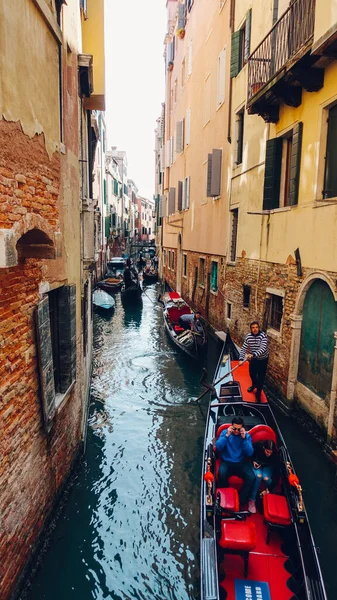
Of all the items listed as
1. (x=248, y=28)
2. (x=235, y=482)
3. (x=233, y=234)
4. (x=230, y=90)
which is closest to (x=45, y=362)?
(x=235, y=482)

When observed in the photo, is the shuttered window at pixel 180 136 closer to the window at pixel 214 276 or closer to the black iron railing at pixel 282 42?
the window at pixel 214 276

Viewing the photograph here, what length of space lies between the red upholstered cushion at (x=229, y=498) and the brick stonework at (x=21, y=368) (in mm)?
1840

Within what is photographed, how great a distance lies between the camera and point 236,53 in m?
10.4

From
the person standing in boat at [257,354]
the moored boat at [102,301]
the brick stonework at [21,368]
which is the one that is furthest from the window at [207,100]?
the brick stonework at [21,368]

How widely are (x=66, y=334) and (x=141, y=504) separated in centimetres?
249

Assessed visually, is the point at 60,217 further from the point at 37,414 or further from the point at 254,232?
the point at 254,232

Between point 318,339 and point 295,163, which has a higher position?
point 295,163

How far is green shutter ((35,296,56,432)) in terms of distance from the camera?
384cm

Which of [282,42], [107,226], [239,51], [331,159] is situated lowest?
[107,226]

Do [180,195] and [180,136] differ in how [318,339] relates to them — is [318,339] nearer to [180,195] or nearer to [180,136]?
[180,195]

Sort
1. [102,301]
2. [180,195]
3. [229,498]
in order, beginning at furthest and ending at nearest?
[180,195]
[102,301]
[229,498]

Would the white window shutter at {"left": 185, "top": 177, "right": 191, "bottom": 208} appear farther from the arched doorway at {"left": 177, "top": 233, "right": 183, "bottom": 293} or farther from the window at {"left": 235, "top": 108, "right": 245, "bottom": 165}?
the window at {"left": 235, "top": 108, "right": 245, "bottom": 165}

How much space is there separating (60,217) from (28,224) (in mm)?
1556

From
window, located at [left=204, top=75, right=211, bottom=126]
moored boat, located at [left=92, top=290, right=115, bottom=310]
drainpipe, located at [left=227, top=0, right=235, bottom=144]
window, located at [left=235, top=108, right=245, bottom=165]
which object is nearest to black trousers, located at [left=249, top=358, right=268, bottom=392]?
window, located at [left=235, top=108, right=245, bottom=165]
